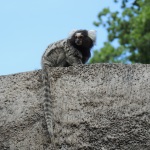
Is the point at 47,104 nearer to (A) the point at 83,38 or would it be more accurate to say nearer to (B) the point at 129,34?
(A) the point at 83,38

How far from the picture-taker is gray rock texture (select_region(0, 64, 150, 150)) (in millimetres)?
6238

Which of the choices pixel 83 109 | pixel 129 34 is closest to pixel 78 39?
pixel 83 109

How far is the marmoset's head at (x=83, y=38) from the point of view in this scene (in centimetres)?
820

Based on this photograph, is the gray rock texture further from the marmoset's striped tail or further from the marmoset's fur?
the marmoset's fur

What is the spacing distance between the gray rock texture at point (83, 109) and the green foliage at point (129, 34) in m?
9.98

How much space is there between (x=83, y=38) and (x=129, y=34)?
9.84 m

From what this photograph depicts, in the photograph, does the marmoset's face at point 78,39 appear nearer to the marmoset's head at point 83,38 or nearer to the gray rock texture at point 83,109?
the marmoset's head at point 83,38

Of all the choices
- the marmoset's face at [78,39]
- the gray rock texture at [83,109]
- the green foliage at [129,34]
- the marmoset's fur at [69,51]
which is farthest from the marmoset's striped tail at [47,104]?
the green foliage at [129,34]

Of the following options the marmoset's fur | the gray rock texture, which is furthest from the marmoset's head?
the gray rock texture

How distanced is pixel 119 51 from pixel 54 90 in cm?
1122

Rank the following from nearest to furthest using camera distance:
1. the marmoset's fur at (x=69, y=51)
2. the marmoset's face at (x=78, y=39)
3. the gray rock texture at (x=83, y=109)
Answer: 1. the gray rock texture at (x=83, y=109)
2. the marmoset's fur at (x=69, y=51)
3. the marmoset's face at (x=78, y=39)

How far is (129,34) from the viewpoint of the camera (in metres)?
18.1

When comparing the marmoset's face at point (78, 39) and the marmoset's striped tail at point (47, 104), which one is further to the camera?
the marmoset's face at point (78, 39)

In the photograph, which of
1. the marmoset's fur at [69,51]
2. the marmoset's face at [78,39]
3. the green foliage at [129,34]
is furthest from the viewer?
the green foliage at [129,34]
